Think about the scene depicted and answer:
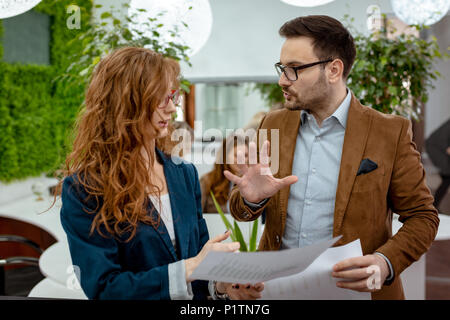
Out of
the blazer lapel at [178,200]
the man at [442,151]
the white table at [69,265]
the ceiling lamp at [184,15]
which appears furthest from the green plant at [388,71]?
the blazer lapel at [178,200]

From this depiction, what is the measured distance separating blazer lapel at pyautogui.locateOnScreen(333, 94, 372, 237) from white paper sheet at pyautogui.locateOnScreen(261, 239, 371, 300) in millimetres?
180

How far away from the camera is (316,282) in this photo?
0.75 meters

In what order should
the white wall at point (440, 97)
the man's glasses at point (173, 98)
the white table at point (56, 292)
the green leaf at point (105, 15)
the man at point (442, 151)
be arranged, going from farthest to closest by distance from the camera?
1. the white wall at point (440, 97)
2. the man at point (442, 151)
3. the white table at point (56, 292)
4. the green leaf at point (105, 15)
5. the man's glasses at point (173, 98)

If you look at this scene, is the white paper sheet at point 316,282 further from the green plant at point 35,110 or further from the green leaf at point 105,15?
the green plant at point 35,110

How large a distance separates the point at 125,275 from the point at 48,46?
103 inches

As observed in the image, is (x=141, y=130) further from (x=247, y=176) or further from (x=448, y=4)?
(x=448, y=4)

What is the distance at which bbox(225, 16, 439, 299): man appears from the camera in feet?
2.87

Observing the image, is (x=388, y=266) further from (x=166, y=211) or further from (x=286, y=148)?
(x=166, y=211)

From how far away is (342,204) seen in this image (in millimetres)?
910

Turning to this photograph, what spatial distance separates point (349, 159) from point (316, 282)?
302mm

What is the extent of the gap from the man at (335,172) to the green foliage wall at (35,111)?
6.88 ft

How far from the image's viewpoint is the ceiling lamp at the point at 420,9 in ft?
4.50

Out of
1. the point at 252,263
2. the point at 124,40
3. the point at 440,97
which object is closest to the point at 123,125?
the point at 252,263

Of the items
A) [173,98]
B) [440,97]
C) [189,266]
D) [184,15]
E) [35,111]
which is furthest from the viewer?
[440,97]
